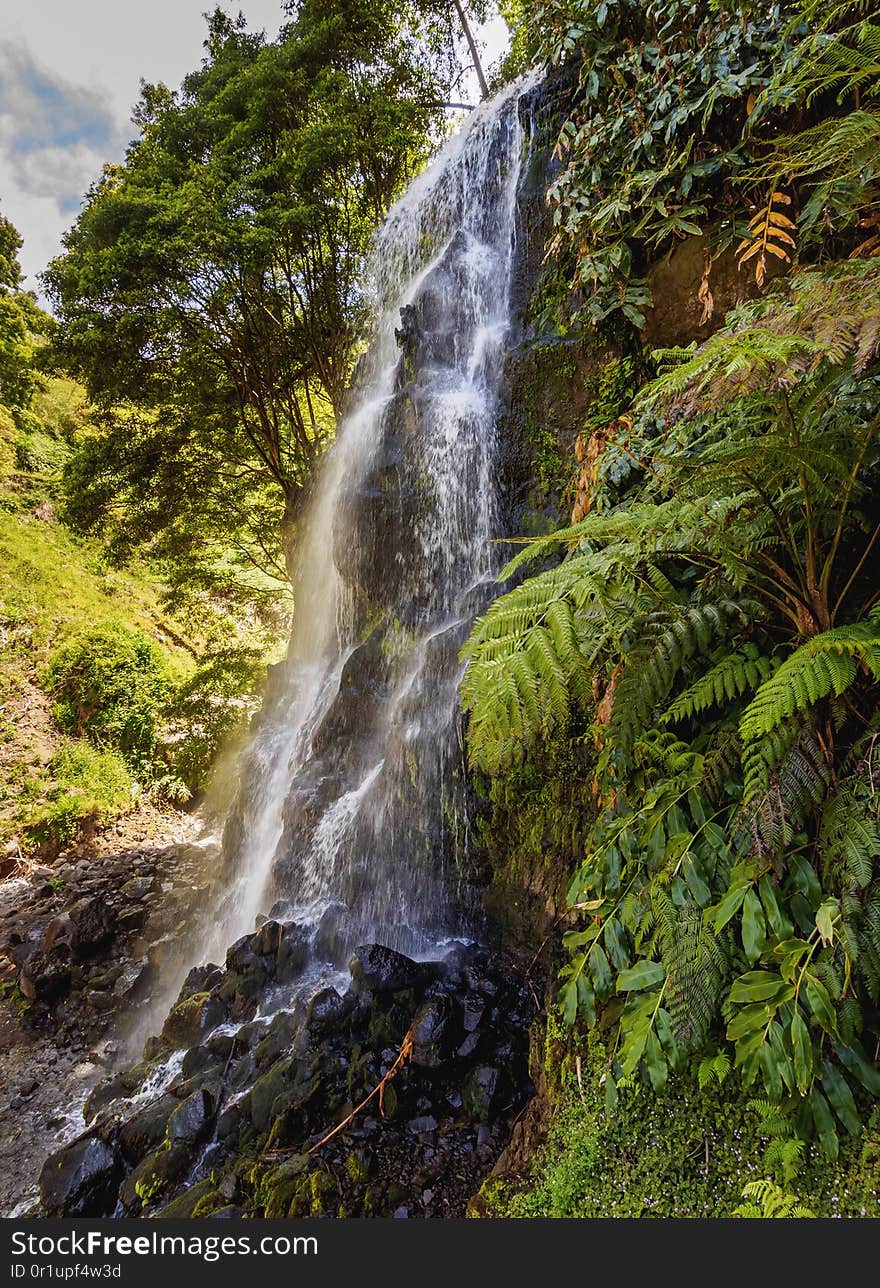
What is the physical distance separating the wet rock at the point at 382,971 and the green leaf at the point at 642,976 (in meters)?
2.28

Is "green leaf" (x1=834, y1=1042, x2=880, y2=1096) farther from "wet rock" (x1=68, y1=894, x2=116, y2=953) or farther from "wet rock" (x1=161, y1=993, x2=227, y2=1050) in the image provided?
"wet rock" (x1=68, y1=894, x2=116, y2=953)

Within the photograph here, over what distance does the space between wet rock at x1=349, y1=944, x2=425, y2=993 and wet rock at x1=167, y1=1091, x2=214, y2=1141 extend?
3.75ft

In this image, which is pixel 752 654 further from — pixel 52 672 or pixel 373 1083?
pixel 52 672

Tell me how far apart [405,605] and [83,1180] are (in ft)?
16.8

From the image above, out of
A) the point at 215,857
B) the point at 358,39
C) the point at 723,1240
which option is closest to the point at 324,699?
the point at 215,857

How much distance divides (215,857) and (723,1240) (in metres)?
8.32

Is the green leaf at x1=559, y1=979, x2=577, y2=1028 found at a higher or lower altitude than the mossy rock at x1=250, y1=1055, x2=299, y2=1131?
higher

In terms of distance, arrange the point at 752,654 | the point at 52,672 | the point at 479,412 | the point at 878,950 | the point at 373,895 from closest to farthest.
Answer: the point at 878,950, the point at 752,654, the point at 373,895, the point at 479,412, the point at 52,672

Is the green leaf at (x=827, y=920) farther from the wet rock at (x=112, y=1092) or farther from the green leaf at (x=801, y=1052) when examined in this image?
the wet rock at (x=112, y=1092)

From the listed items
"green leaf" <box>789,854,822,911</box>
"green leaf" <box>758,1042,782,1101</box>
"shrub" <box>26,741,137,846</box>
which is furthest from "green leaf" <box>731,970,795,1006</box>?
"shrub" <box>26,741,137,846</box>

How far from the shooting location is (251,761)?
8.58 metres

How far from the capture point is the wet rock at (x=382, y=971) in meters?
3.81

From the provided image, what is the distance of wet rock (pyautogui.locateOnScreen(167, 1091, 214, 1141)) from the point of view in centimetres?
361

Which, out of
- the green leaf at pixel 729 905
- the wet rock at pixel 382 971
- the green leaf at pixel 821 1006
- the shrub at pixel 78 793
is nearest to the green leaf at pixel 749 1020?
the green leaf at pixel 821 1006
